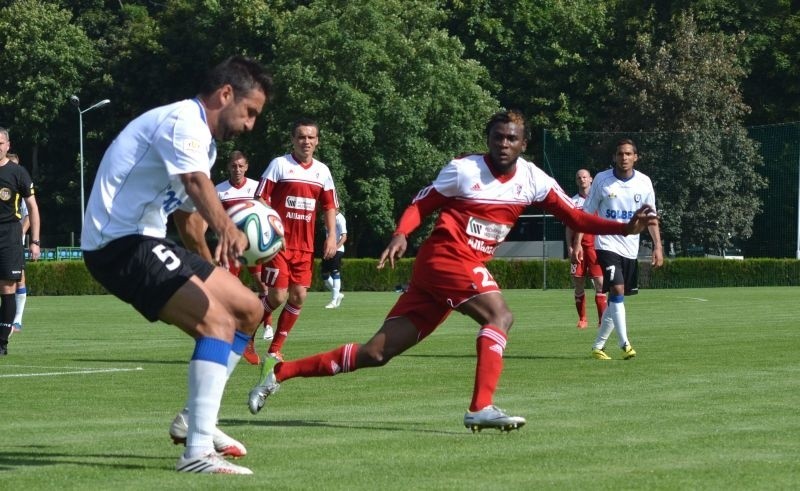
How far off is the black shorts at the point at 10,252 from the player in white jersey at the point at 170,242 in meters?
9.09

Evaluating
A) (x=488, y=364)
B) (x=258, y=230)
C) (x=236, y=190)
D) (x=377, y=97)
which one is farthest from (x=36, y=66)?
(x=258, y=230)

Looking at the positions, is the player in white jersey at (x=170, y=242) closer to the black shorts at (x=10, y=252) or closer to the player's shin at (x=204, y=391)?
the player's shin at (x=204, y=391)

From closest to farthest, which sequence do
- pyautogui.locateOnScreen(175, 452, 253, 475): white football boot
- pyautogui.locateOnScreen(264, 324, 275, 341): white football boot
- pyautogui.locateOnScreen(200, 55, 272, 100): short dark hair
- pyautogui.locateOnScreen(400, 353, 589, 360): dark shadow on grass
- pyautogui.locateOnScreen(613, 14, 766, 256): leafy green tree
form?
pyautogui.locateOnScreen(175, 452, 253, 475): white football boot
pyautogui.locateOnScreen(200, 55, 272, 100): short dark hair
pyautogui.locateOnScreen(400, 353, 589, 360): dark shadow on grass
pyautogui.locateOnScreen(264, 324, 275, 341): white football boot
pyautogui.locateOnScreen(613, 14, 766, 256): leafy green tree

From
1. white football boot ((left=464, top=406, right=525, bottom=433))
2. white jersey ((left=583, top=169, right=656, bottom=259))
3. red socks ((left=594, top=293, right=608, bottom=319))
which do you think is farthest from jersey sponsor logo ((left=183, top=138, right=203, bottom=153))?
red socks ((left=594, top=293, right=608, bottom=319))

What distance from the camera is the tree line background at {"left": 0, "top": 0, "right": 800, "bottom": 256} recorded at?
5594 centimetres

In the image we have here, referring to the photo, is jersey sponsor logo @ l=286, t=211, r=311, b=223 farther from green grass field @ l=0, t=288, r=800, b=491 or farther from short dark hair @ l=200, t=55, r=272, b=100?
short dark hair @ l=200, t=55, r=272, b=100

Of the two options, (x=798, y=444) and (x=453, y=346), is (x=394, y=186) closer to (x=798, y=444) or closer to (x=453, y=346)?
(x=453, y=346)

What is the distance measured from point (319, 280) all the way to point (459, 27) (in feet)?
76.5

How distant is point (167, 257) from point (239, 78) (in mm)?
988

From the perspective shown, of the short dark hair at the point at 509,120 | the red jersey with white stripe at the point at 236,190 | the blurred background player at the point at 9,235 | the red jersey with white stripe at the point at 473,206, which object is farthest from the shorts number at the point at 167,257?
the red jersey with white stripe at the point at 236,190

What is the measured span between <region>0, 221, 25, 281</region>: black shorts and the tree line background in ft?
116

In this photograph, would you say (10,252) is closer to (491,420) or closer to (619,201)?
(619,201)

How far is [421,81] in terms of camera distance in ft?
197

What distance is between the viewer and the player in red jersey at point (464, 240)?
30.7 feet
